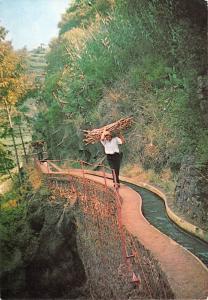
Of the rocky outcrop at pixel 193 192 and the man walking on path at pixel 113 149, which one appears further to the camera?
the man walking on path at pixel 113 149

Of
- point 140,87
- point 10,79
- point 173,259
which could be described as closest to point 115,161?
point 140,87

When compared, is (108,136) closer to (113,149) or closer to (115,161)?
(113,149)

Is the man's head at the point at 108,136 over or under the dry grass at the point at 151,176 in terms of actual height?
over

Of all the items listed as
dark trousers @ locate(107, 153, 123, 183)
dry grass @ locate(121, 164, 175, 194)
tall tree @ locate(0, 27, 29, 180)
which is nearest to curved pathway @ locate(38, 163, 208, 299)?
dark trousers @ locate(107, 153, 123, 183)

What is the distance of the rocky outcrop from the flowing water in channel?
23 cm

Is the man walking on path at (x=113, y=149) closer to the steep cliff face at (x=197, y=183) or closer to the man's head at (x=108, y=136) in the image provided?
the man's head at (x=108, y=136)

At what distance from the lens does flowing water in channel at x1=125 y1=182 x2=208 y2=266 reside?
16.9 feet

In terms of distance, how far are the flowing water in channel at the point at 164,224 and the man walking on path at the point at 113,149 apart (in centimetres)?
68

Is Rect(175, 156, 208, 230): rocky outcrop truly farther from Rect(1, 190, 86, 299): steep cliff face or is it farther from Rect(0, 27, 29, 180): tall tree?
Rect(0, 27, 29, 180): tall tree

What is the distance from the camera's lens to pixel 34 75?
243 inches

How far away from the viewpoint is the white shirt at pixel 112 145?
632 cm

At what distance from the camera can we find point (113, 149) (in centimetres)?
638

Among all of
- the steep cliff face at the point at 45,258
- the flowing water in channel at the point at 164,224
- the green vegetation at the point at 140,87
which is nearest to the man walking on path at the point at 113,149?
the green vegetation at the point at 140,87

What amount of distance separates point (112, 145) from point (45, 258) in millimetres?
2147
